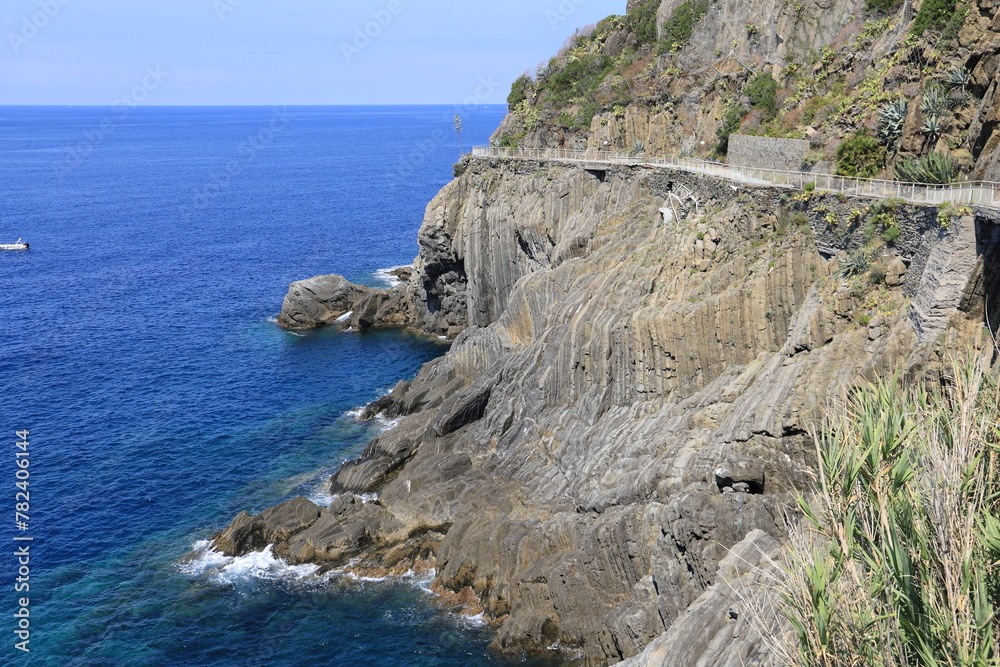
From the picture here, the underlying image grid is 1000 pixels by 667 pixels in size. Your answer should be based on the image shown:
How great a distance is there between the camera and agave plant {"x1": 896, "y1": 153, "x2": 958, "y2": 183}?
36.8m

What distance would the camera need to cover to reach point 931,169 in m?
37.3

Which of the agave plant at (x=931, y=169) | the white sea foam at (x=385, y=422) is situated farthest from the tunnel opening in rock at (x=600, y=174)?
the agave plant at (x=931, y=169)

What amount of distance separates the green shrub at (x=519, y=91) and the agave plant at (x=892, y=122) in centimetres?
6220

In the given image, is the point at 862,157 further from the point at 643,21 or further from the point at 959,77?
the point at 643,21

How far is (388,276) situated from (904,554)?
301 feet

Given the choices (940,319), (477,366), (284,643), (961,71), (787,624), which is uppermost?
(961,71)

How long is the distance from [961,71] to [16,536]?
55437 millimetres

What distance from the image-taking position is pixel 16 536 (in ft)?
164

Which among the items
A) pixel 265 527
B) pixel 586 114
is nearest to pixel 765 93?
pixel 586 114

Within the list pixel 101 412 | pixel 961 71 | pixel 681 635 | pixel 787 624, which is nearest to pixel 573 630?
pixel 681 635

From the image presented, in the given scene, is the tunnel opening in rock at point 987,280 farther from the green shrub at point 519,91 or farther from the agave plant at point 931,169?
the green shrub at point 519,91

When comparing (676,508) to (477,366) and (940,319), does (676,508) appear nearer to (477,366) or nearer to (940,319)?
(940,319)

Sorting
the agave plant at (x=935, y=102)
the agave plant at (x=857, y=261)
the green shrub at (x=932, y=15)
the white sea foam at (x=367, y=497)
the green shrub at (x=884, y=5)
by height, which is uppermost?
the green shrub at (x=884, y=5)

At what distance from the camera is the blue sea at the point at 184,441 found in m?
41.3
